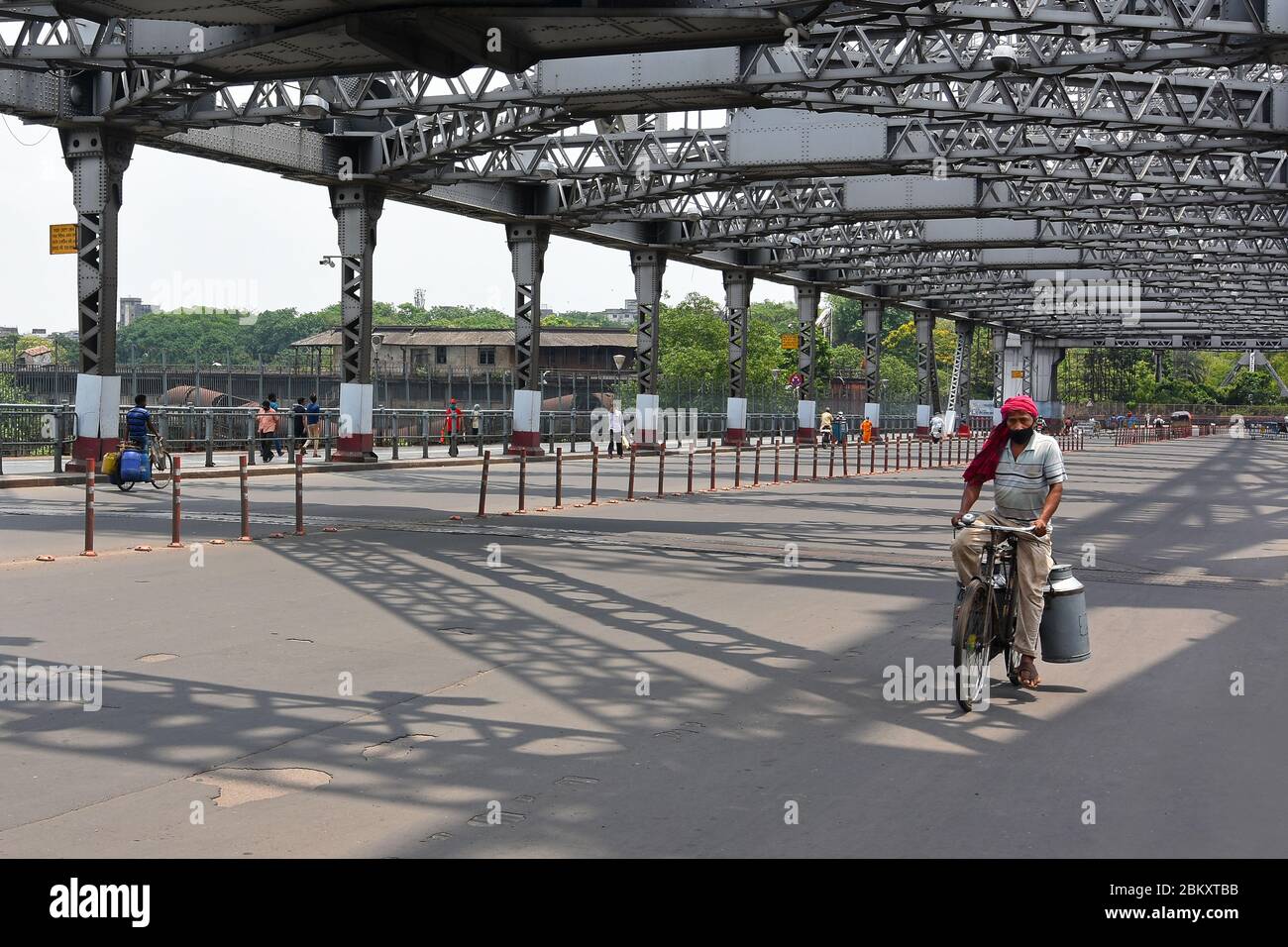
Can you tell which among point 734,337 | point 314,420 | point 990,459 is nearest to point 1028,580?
point 990,459

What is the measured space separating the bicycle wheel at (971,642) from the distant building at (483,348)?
308 ft

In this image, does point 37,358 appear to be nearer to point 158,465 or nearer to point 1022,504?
point 158,465

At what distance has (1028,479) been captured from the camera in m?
9.54

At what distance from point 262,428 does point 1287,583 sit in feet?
94.1

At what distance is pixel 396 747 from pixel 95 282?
25957 mm

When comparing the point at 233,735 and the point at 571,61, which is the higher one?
the point at 571,61

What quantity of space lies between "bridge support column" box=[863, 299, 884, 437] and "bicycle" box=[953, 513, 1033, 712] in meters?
65.9

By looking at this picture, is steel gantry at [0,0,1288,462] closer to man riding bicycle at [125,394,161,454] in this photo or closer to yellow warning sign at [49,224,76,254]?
yellow warning sign at [49,224,76,254]

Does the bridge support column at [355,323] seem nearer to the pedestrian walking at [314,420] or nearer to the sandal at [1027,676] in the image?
the pedestrian walking at [314,420]

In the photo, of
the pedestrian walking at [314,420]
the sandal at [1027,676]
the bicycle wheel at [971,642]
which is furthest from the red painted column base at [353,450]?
the bicycle wheel at [971,642]

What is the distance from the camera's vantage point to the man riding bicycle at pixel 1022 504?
9.24 m
